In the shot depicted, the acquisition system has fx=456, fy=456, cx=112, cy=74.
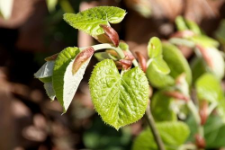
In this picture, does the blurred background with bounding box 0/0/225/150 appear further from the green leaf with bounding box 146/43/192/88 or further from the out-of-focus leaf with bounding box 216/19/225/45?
the green leaf with bounding box 146/43/192/88

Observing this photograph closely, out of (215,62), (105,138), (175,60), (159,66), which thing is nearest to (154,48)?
(159,66)

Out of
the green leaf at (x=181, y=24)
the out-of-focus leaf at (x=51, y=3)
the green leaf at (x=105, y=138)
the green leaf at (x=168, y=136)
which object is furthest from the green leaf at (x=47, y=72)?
the green leaf at (x=105, y=138)

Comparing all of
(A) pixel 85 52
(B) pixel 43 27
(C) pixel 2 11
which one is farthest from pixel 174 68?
(B) pixel 43 27

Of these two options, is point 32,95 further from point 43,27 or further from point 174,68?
point 174,68

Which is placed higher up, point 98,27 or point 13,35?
point 98,27

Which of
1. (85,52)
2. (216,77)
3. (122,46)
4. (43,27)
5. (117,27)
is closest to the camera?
(85,52)

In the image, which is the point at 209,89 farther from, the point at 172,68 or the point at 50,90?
the point at 50,90
